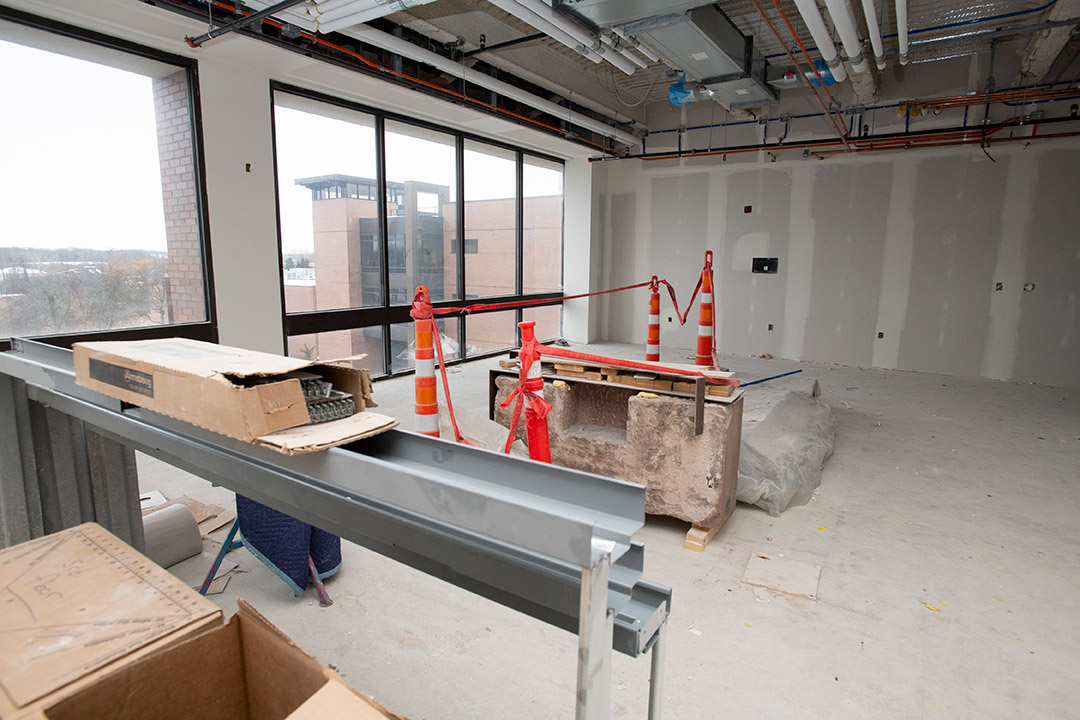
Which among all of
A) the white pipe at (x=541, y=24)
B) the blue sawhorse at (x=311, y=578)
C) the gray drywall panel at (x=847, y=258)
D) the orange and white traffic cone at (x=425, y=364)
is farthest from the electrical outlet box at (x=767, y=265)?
the blue sawhorse at (x=311, y=578)

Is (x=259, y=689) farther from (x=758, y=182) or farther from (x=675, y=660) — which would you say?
(x=758, y=182)

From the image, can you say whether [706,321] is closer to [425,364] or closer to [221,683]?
[425,364]

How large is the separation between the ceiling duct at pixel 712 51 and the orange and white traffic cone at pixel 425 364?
2.50 m

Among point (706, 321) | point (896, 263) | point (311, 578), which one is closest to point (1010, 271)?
point (896, 263)

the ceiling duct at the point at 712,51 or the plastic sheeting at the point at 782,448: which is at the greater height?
the ceiling duct at the point at 712,51

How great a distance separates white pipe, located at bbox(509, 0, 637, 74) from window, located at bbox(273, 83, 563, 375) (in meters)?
2.57

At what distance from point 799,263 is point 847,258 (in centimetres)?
57

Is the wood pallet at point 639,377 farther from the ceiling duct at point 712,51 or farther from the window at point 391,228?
the window at point 391,228

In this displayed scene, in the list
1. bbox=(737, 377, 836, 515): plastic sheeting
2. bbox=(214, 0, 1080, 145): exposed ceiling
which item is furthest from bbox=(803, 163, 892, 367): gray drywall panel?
bbox=(737, 377, 836, 515): plastic sheeting

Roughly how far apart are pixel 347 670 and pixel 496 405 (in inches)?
75.7

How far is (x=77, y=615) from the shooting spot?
117cm

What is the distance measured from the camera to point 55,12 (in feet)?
11.6

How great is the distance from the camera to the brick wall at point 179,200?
4258mm

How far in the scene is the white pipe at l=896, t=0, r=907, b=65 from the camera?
3613 mm
